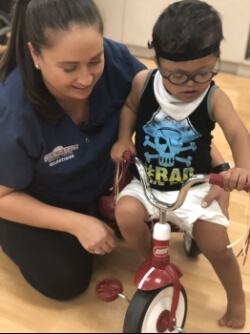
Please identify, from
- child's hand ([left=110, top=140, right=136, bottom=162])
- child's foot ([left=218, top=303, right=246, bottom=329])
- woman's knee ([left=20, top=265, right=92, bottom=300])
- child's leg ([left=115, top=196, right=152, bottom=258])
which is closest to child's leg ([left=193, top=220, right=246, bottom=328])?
child's foot ([left=218, top=303, right=246, bottom=329])

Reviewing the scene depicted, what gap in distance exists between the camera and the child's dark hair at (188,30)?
101 cm

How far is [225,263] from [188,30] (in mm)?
516

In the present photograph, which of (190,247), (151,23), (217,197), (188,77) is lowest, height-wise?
(151,23)

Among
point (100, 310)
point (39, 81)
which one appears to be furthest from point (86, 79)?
point (100, 310)

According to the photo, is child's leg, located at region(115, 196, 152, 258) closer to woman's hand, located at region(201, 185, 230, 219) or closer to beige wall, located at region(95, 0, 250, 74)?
woman's hand, located at region(201, 185, 230, 219)

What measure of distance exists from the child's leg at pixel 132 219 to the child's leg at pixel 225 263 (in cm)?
12

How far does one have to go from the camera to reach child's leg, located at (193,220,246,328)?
1130mm

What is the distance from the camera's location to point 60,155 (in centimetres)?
120

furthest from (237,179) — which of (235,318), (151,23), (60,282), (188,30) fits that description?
(151,23)

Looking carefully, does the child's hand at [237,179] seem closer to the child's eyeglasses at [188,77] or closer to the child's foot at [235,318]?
the child's eyeglasses at [188,77]

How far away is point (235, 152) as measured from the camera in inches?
42.7

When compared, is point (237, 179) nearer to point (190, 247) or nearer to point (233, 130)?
point (233, 130)

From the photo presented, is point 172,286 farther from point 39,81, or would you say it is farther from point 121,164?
point 39,81

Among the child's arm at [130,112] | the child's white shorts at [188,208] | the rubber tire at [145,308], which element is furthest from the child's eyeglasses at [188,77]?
the rubber tire at [145,308]
